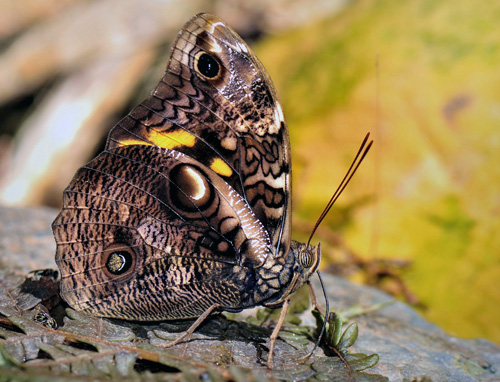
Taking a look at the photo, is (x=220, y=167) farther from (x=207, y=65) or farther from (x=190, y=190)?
(x=207, y=65)

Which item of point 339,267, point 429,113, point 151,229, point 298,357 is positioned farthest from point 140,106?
point 429,113

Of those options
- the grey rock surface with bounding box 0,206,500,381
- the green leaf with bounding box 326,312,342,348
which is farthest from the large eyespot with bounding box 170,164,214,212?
the green leaf with bounding box 326,312,342,348

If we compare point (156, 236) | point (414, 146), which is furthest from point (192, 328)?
point (414, 146)

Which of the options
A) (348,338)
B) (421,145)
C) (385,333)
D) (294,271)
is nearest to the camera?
(348,338)

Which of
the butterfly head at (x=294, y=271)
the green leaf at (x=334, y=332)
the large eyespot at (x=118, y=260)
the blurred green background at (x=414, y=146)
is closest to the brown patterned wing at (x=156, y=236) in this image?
the large eyespot at (x=118, y=260)

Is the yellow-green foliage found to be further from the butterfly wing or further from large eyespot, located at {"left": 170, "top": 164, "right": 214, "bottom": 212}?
large eyespot, located at {"left": 170, "top": 164, "right": 214, "bottom": 212}

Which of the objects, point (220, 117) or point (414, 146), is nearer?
point (220, 117)

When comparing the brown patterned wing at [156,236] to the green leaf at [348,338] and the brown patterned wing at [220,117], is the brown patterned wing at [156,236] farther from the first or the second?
the green leaf at [348,338]

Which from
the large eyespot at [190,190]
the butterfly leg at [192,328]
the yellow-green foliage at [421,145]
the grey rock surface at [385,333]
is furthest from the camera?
the yellow-green foliage at [421,145]
